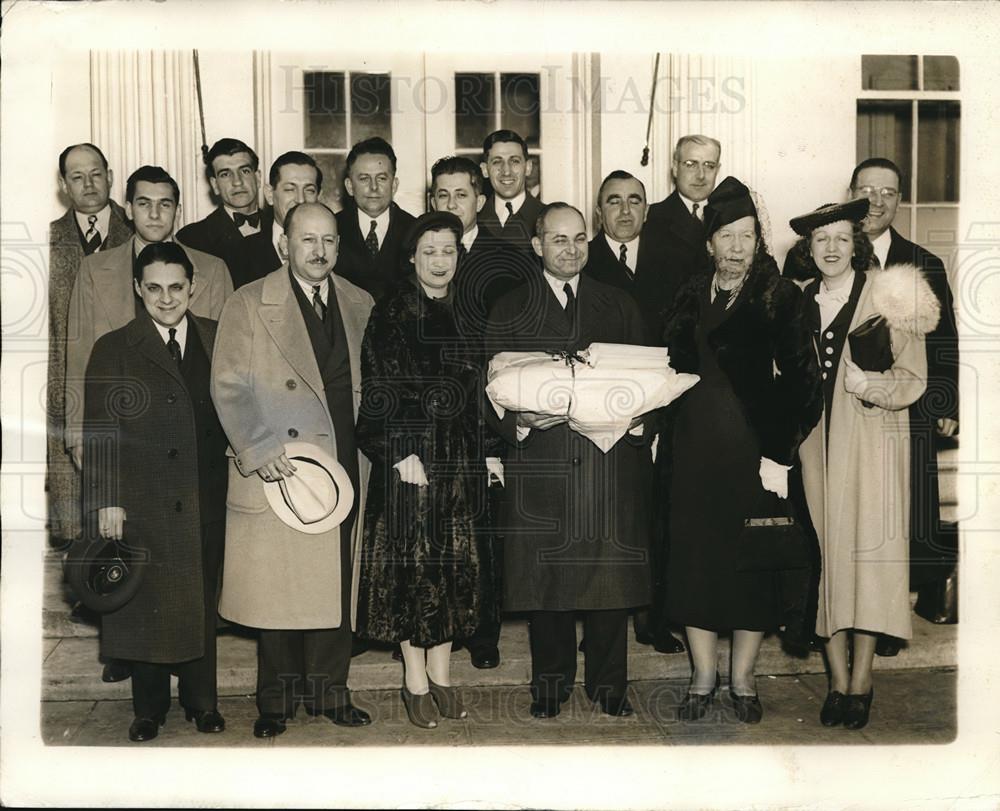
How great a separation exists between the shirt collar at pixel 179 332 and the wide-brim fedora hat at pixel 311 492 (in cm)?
59

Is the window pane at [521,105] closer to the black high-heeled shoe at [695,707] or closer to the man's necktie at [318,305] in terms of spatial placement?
the man's necktie at [318,305]

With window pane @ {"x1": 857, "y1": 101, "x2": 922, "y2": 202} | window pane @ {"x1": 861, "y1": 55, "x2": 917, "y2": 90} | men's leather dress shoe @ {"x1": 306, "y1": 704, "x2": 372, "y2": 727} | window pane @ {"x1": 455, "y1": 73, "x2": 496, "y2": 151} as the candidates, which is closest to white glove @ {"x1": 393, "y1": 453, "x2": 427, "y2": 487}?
men's leather dress shoe @ {"x1": 306, "y1": 704, "x2": 372, "y2": 727}

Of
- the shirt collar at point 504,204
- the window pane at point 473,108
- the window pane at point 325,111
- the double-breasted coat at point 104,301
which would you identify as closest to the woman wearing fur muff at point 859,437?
the shirt collar at point 504,204

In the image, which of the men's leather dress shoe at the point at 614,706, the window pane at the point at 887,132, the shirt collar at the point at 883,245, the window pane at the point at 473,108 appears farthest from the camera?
the window pane at the point at 887,132

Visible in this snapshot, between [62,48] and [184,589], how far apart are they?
2352 mm

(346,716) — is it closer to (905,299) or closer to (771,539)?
(771,539)

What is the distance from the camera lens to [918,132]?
5012mm

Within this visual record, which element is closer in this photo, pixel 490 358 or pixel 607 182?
pixel 490 358

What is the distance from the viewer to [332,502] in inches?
174

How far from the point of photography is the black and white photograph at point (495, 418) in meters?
4.39

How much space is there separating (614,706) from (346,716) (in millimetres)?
1104

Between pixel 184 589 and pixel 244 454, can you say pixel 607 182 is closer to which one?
pixel 244 454

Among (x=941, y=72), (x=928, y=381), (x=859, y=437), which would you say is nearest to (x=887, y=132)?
(x=941, y=72)

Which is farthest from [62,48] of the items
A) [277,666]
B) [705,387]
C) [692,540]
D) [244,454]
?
[692,540]
